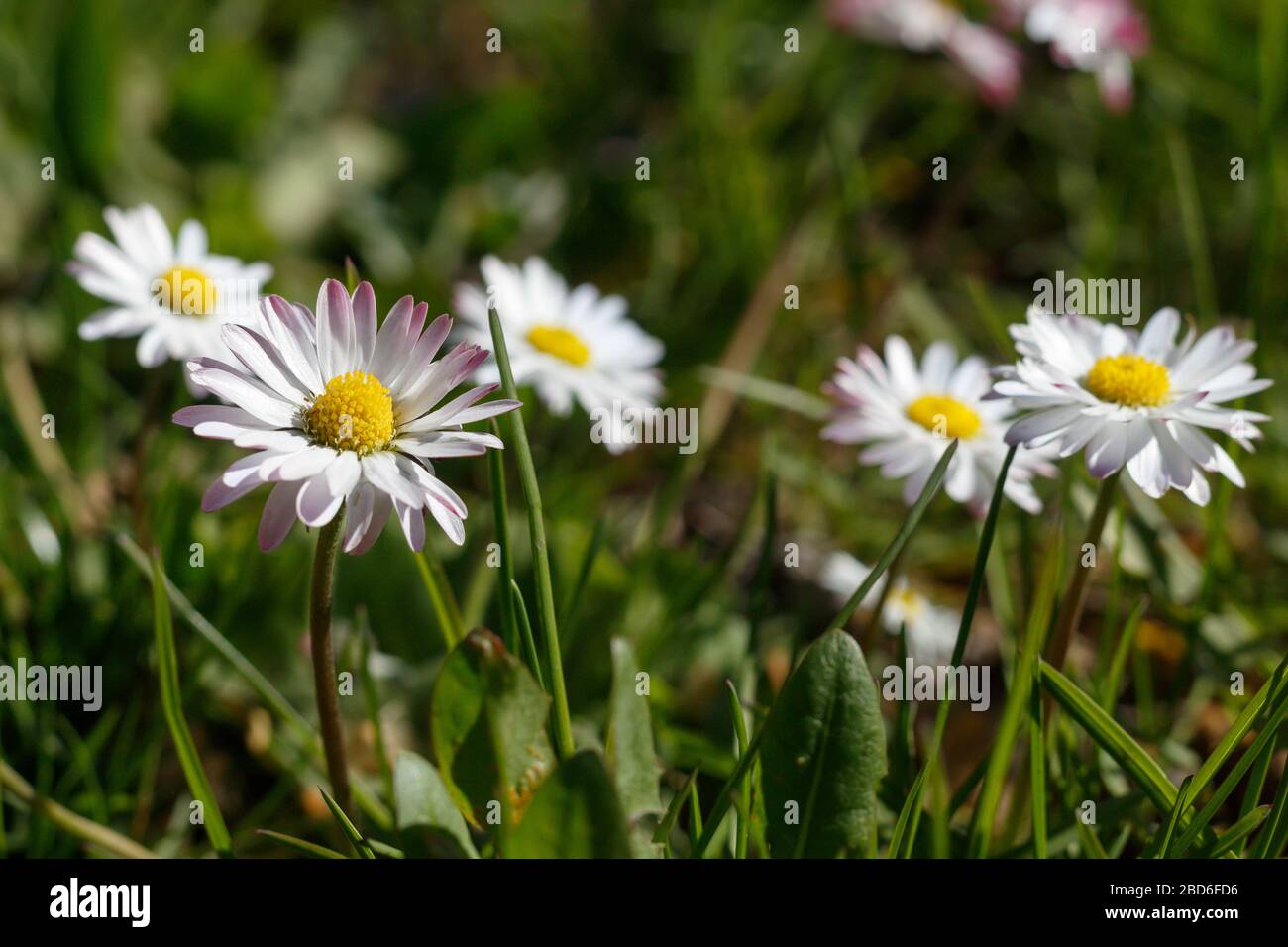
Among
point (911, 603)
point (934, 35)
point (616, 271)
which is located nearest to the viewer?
point (911, 603)

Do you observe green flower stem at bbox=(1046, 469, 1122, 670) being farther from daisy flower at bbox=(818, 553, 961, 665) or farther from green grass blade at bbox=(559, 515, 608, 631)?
green grass blade at bbox=(559, 515, 608, 631)

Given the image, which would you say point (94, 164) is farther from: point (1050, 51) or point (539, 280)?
point (1050, 51)

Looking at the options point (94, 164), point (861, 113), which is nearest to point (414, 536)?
point (94, 164)

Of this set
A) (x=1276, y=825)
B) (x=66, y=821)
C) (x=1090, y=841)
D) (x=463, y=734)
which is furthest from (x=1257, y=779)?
(x=66, y=821)

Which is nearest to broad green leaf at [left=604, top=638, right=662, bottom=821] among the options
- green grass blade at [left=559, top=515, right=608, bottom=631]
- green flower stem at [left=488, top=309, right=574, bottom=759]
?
green flower stem at [left=488, top=309, right=574, bottom=759]

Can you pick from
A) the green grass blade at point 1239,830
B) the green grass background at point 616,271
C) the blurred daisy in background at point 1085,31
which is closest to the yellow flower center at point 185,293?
the green grass background at point 616,271

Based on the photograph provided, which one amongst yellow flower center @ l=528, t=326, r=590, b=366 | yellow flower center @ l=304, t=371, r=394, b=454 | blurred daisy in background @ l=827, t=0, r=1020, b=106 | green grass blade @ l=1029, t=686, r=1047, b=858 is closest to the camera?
yellow flower center @ l=304, t=371, r=394, b=454

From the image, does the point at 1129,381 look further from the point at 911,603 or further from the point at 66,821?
the point at 66,821
